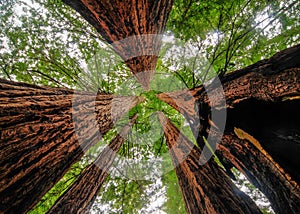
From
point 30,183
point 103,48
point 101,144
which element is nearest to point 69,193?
point 30,183

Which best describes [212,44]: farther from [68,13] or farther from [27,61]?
[27,61]

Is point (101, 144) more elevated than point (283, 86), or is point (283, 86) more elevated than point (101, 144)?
point (283, 86)

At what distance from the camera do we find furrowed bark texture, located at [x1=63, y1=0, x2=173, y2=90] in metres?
3.31

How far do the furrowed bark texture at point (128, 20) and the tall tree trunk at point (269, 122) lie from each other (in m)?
2.07

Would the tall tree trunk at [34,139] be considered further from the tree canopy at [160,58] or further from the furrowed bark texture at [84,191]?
the tree canopy at [160,58]

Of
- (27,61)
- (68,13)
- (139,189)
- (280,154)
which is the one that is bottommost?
(139,189)

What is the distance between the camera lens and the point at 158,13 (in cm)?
372

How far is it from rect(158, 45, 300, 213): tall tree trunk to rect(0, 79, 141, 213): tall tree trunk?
70.7 inches

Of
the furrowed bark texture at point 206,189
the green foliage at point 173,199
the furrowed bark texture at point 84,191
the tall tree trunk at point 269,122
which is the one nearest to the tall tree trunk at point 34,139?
the furrowed bark texture at point 84,191

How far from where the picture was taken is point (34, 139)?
1614 mm

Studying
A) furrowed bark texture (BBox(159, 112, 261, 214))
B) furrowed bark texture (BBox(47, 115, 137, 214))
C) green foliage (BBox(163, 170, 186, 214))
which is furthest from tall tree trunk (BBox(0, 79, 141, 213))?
green foliage (BBox(163, 170, 186, 214))

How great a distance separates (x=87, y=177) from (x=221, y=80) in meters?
3.19

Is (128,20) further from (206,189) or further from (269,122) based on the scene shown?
(206,189)

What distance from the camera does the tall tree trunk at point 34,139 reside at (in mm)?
1393
